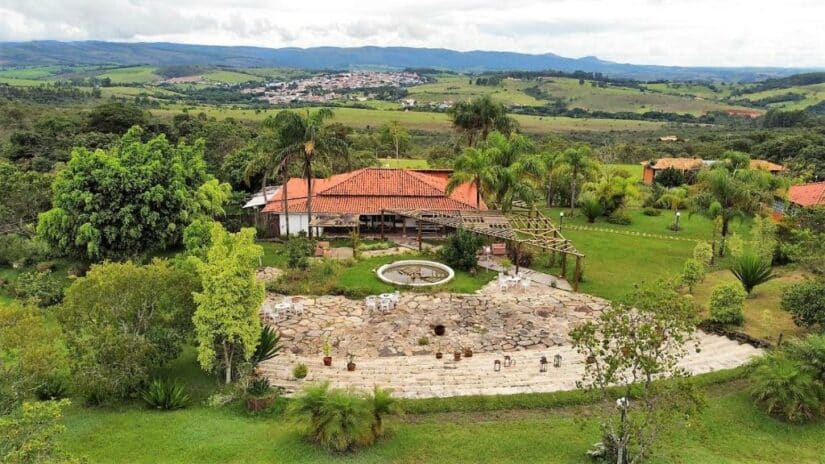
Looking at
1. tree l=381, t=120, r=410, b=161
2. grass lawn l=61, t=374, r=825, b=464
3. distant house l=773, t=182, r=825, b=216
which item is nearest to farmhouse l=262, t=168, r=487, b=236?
grass lawn l=61, t=374, r=825, b=464

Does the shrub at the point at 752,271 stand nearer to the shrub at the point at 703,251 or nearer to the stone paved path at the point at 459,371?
the shrub at the point at 703,251

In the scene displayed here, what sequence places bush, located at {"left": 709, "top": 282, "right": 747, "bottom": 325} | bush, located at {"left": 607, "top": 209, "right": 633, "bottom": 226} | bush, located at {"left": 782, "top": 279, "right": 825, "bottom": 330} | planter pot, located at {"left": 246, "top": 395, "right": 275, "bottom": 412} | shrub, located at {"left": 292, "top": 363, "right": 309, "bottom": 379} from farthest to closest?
bush, located at {"left": 607, "top": 209, "right": 633, "bottom": 226}, bush, located at {"left": 709, "top": 282, "right": 747, "bottom": 325}, bush, located at {"left": 782, "top": 279, "right": 825, "bottom": 330}, shrub, located at {"left": 292, "top": 363, "right": 309, "bottom": 379}, planter pot, located at {"left": 246, "top": 395, "right": 275, "bottom": 412}

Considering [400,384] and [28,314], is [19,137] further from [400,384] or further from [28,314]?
[400,384]

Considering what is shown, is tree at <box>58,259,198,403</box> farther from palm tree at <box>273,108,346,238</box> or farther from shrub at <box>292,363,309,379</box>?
palm tree at <box>273,108,346,238</box>

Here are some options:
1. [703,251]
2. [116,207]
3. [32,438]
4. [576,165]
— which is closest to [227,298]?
[32,438]

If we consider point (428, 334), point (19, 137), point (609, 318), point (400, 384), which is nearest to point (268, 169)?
point (428, 334)

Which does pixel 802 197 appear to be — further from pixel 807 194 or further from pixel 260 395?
pixel 260 395
